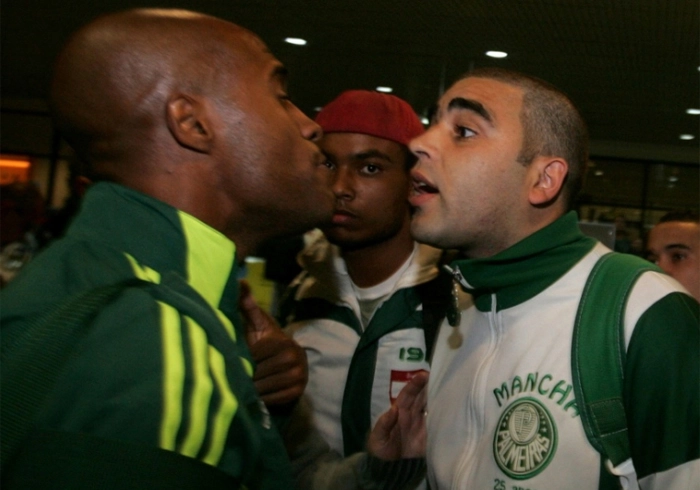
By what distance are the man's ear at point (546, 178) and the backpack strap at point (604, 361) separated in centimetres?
38

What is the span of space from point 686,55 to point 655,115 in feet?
9.92

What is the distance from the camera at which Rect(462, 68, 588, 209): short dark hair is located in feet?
6.61

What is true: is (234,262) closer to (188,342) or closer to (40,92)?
(188,342)

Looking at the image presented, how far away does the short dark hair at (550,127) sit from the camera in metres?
2.02

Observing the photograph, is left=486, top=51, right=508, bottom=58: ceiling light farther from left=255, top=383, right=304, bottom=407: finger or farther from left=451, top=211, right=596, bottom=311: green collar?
left=255, top=383, right=304, bottom=407: finger

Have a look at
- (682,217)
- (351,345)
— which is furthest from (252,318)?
(682,217)

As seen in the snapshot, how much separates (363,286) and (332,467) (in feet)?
2.32

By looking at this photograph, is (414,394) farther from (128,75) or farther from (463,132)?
(128,75)

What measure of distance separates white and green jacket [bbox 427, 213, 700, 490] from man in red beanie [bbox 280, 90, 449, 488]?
0.38m

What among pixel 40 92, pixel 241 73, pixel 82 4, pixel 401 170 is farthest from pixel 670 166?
pixel 241 73

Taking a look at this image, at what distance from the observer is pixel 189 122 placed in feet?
4.28

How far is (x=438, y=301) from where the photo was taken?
2453 millimetres

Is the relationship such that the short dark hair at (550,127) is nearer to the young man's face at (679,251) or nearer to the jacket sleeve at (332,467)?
the jacket sleeve at (332,467)

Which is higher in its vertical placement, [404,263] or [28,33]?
[28,33]
